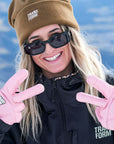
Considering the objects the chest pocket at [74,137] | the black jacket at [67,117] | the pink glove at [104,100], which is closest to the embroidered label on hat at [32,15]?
the black jacket at [67,117]

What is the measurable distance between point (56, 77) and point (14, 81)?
0.38 m

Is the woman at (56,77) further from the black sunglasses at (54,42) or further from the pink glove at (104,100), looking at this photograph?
the pink glove at (104,100)

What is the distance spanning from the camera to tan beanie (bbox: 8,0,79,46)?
229 centimetres

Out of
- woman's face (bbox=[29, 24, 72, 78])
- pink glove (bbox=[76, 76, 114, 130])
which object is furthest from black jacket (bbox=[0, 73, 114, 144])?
pink glove (bbox=[76, 76, 114, 130])

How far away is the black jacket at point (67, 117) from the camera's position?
219 centimetres

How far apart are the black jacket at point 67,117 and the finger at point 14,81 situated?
0.32 m

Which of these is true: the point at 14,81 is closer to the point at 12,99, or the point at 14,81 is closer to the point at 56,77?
the point at 12,99

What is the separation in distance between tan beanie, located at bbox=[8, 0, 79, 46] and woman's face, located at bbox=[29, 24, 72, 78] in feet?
0.16

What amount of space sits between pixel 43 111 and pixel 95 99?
70 cm

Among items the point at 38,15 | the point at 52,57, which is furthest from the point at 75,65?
the point at 38,15

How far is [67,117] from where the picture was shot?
223 cm

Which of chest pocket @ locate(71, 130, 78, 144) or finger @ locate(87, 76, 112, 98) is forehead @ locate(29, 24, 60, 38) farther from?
chest pocket @ locate(71, 130, 78, 144)

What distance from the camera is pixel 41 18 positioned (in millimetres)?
2289

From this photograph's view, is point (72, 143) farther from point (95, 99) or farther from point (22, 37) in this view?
point (22, 37)
